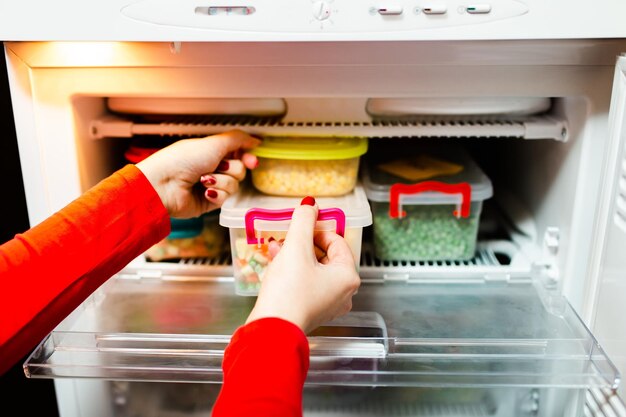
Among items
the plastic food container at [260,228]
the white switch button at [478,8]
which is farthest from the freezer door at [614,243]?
the plastic food container at [260,228]

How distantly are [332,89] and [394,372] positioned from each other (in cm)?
35

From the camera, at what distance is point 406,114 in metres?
0.91

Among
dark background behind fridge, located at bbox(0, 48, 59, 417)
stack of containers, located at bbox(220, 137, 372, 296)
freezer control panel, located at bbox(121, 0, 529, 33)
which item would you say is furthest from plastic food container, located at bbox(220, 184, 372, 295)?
dark background behind fridge, located at bbox(0, 48, 59, 417)

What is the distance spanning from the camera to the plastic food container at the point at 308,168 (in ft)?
2.84

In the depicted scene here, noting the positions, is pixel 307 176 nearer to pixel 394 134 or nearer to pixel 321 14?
pixel 394 134

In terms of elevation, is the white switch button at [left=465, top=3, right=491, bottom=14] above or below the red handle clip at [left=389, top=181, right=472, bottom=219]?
above

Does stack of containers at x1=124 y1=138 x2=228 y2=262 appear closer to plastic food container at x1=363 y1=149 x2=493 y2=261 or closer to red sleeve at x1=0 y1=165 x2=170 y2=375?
red sleeve at x1=0 y1=165 x2=170 y2=375

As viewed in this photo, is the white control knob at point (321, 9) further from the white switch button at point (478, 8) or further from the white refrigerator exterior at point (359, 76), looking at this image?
the white switch button at point (478, 8)

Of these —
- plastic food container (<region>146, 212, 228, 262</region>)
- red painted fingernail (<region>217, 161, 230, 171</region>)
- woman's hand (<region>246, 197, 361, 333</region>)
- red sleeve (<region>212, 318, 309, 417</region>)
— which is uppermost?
red painted fingernail (<region>217, 161, 230, 171</region>)

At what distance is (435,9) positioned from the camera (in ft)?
2.12

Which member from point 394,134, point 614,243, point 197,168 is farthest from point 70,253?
point 614,243

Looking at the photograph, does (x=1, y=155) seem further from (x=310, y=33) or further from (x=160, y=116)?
(x=310, y=33)

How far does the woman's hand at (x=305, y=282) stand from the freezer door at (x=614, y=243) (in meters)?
0.30

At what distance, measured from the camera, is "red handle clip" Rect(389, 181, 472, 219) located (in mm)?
904
